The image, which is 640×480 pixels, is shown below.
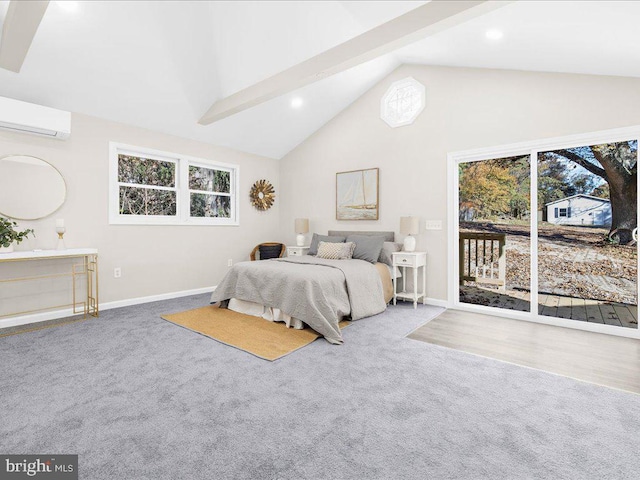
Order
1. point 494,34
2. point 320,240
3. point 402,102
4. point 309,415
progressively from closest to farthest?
point 309,415
point 494,34
point 402,102
point 320,240

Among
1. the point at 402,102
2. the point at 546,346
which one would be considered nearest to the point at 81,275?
the point at 402,102

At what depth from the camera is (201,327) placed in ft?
10.8

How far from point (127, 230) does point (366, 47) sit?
3.69 m

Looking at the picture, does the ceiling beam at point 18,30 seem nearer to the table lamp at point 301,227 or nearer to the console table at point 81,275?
the console table at point 81,275

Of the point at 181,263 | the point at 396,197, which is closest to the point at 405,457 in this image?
the point at 396,197

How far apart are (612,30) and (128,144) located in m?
5.06

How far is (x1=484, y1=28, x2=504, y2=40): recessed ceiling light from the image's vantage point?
2873 millimetres

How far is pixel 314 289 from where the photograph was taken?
3148 mm

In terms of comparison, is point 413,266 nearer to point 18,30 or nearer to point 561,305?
point 561,305

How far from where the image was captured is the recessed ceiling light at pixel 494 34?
9.43 feet

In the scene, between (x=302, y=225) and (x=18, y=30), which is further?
(x=302, y=225)

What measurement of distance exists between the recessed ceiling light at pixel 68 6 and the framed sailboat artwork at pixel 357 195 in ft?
12.1

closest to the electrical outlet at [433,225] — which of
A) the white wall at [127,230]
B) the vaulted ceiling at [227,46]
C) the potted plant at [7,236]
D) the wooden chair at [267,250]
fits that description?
the vaulted ceiling at [227,46]

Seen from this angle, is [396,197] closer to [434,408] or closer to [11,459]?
[434,408]
